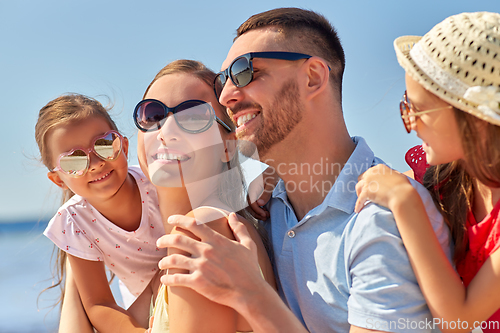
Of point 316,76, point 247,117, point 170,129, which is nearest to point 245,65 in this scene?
point 247,117

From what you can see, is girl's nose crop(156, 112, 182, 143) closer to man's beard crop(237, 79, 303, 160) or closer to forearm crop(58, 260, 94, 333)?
man's beard crop(237, 79, 303, 160)

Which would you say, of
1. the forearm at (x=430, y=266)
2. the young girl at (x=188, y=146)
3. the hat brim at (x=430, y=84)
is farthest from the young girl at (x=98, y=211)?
the hat brim at (x=430, y=84)

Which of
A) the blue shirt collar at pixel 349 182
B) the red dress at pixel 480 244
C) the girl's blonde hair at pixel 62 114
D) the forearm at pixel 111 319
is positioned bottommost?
the forearm at pixel 111 319

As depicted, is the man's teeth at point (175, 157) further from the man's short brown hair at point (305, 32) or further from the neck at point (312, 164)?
the man's short brown hair at point (305, 32)

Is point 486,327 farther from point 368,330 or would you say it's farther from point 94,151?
point 94,151

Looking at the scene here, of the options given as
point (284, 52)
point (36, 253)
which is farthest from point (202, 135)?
point (36, 253)

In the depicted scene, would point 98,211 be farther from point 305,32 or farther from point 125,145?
point 305,32

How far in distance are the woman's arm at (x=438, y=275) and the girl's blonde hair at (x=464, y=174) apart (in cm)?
31

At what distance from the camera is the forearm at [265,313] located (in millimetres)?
1921

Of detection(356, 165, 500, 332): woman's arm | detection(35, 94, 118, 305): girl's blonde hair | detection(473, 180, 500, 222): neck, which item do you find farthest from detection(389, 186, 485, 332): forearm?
detection(35, 94, 118, 305): girl's blonde hair

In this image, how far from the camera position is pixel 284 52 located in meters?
2.66

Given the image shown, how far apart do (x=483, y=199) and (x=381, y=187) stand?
0.62 m

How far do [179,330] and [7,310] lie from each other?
25.7 feet

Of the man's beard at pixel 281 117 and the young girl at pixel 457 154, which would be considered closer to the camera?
the young girl at pixel 457 154
